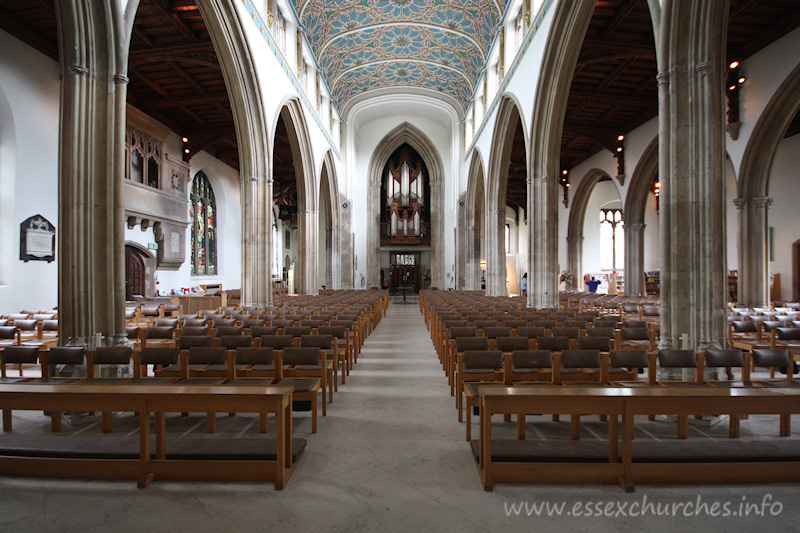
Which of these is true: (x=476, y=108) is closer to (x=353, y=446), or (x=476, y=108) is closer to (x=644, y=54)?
(x=644, y=54)

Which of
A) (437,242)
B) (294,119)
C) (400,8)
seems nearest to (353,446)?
(294,119)

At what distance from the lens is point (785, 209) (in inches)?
556

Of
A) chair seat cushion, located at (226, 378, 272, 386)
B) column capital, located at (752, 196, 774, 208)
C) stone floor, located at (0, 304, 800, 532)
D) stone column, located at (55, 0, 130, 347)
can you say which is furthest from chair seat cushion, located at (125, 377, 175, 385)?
column capital, located at (752, 196, 774, 208)

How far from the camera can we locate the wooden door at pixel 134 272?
46.6 feet

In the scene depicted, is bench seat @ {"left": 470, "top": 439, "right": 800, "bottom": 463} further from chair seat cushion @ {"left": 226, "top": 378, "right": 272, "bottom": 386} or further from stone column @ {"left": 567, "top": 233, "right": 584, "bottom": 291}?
stone column @ {"left": 567, "top": 233, "right": 584, "bottom": 291}

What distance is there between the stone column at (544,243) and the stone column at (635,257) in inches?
291

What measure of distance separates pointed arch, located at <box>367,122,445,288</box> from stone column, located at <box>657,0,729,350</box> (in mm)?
22298

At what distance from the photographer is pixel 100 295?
488cm

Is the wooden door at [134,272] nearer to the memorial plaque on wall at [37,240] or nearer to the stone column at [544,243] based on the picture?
the memorial plaque on wall at [37,240]

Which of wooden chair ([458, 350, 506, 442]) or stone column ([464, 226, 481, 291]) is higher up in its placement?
stone column ([464, 226, 481, 291])

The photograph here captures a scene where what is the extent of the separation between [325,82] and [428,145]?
28.9ft

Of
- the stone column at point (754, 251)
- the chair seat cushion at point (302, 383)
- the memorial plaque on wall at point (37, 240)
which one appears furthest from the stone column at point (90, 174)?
the stone column at point (754, 251)

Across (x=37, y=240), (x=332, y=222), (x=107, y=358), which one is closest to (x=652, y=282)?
(x=332, y=222)

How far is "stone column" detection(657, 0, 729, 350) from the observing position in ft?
15.2
